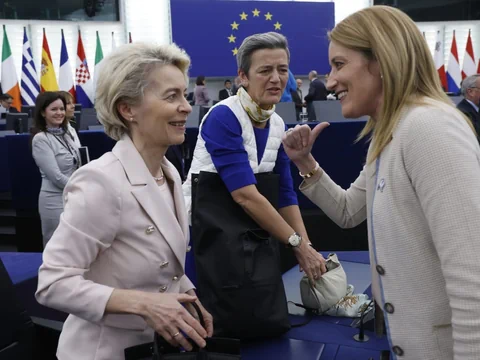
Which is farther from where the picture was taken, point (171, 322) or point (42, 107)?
point (42, 107)

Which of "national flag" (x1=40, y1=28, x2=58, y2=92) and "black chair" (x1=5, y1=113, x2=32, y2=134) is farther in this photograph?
"national flag" (x1=40, y1=28, x2=58, y2=92)

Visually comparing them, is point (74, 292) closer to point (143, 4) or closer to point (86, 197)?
point (86, 197)

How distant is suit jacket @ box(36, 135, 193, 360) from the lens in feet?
3.87

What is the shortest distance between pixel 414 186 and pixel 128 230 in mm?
672

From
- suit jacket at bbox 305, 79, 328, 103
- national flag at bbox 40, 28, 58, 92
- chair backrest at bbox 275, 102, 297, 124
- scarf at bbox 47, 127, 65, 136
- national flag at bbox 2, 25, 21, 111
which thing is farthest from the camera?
national flag at bbox 2, 25, 21, 111

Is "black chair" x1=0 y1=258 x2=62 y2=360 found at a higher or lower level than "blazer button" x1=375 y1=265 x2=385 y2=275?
lower

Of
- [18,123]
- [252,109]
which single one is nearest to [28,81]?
[18,123]

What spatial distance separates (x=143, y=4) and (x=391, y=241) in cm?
1561

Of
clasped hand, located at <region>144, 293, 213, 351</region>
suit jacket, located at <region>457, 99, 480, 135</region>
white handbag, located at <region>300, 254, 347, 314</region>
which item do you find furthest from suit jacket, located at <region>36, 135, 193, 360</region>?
suit jacket, located at <region>457, 99, 480, 135</region>

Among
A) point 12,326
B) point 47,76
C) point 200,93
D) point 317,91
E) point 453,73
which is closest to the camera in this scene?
point 12,326

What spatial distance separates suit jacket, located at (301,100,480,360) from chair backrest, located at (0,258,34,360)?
1.17 meters

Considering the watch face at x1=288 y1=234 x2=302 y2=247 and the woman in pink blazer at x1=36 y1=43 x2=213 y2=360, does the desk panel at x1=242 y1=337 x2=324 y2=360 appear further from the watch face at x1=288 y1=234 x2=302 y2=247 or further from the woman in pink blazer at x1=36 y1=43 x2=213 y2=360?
the woman in pink blazer at x1=36 y1=43 x2=213 y2=360

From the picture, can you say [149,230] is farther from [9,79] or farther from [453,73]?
[453,73]

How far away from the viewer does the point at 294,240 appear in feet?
6.38
